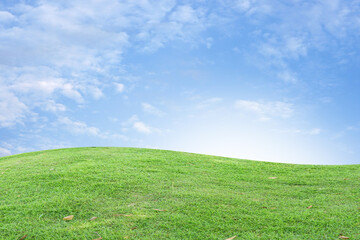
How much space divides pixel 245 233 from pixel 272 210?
957 mm

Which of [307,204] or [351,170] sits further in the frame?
[351,170]

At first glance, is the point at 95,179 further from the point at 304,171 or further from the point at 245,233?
the point at 304,171

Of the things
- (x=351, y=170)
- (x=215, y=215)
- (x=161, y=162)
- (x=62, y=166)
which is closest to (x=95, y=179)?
(x=62, y=166)

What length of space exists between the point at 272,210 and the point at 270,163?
4.64 metres

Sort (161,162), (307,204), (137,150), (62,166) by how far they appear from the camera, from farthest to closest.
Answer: (137,150) < (161,162) < (62,166) < (307,204)

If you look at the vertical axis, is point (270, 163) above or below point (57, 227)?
above

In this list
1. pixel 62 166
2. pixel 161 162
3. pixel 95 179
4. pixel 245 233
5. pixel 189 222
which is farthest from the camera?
pixel 161 162

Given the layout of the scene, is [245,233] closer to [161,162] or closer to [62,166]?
[161,162]

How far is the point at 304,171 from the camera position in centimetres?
777

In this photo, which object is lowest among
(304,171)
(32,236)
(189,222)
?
(32,236)

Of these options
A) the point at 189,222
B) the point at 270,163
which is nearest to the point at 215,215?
the point at 189,222

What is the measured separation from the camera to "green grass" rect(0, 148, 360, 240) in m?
3.76

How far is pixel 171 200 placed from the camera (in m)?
4.74

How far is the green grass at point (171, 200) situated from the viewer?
3.76 metres
